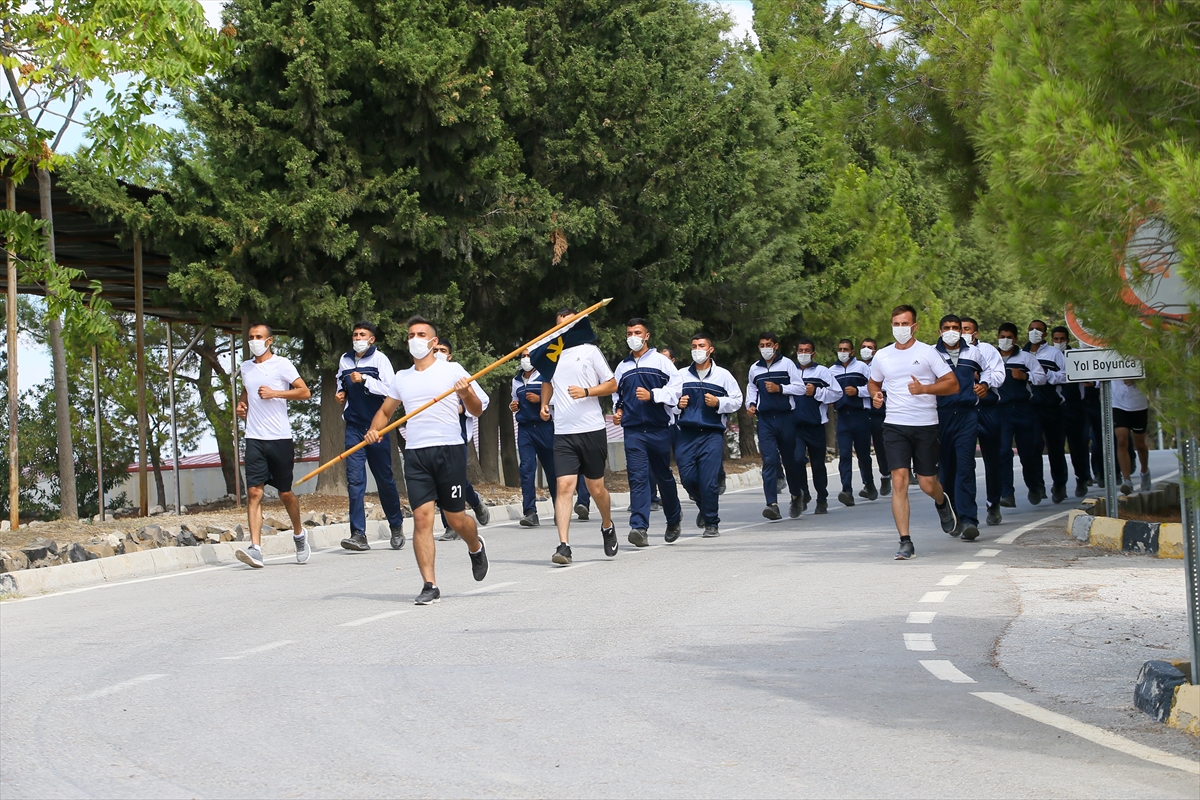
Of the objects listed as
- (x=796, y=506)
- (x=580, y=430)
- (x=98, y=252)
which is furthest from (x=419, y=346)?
(x=98, y=252)

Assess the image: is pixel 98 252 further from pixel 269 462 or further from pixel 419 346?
pixel 419 346

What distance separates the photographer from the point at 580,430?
1384 cm

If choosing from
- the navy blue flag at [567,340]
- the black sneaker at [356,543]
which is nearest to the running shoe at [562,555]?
the navy blue flag at [567,340]

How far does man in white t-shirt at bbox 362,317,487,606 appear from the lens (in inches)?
438

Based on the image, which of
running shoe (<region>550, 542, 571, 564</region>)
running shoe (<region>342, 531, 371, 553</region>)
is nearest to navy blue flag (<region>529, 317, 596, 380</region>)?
running shoe (<region>550, 542, 571, 564</region>)

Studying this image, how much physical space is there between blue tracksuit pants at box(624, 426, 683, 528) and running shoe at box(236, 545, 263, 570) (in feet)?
11.9

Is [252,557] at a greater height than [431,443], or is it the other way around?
[431,443]

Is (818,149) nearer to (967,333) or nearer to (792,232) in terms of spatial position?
(792,232)

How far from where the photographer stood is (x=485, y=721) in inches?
273

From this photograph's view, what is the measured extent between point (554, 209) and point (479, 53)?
361cm

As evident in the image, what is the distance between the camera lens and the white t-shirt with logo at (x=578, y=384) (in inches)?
545

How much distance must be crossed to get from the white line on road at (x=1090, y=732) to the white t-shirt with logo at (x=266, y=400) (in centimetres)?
856

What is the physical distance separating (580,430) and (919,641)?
541 centimetres

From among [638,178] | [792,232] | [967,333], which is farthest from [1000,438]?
[792,232]
